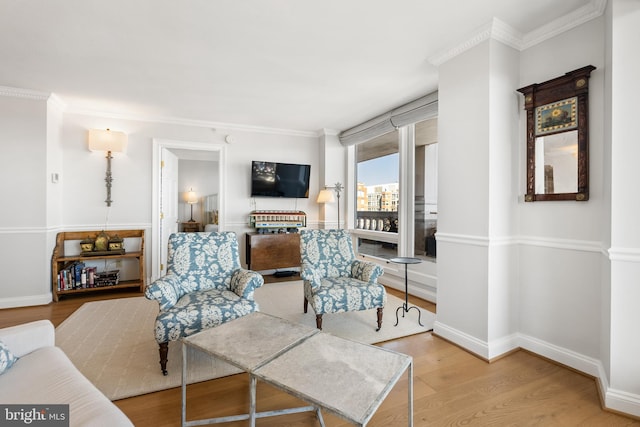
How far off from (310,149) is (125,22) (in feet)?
11.1

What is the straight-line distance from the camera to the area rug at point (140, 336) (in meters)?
2.01

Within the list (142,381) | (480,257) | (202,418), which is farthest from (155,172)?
(480,257)

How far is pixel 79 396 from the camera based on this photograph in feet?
3.64

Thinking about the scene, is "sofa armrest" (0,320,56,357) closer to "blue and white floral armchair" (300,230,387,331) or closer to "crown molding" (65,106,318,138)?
"blue and white floral armchair" (300,230,387,331)

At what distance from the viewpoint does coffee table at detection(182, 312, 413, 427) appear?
1.07m

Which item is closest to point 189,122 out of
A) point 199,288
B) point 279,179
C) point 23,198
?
point 279,179

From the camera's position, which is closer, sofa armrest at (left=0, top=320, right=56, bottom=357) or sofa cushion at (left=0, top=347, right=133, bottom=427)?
sofa cushion at (left=0, top=347, right=133, bottom=427)

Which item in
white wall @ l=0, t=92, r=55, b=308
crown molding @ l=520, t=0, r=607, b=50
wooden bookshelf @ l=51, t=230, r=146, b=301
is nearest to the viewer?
crown molding @ l=520, t=0, r=607, b=50

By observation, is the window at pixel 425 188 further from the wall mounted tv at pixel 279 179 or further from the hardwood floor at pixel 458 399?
the wall mounted tv at pixel 279 179

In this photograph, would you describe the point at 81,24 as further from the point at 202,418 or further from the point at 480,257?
the point at 480,257

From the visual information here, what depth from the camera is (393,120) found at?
399 cm

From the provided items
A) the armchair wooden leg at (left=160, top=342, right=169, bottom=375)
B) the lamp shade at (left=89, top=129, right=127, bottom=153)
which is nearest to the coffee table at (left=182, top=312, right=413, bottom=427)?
the armchair wooden leg at (left=160, top=342, right=169, bottom=375)

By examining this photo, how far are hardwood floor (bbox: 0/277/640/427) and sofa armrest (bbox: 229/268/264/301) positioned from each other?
1.91 ft

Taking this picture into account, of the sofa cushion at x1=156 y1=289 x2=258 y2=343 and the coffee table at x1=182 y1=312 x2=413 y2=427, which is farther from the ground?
the coffee table at x1=182 y1=312 x2=413 y2=427
